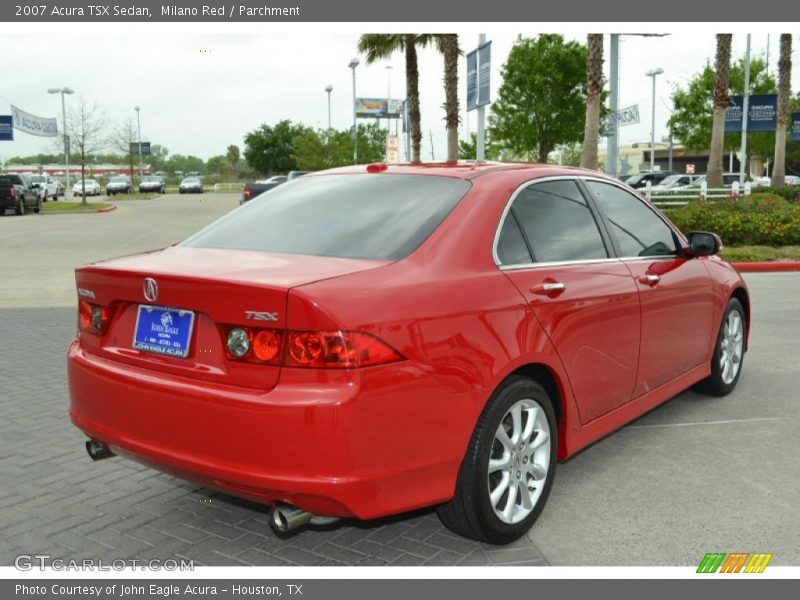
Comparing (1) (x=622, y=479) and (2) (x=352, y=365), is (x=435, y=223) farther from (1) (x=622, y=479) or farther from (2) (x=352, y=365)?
(1) (x=622, y=479)

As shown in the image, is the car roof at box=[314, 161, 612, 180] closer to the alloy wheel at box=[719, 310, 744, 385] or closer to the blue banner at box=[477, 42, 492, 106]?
the alloy wheel at box=[719, 310, 744, 385]

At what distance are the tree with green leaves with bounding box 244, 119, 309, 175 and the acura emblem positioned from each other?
286 ft

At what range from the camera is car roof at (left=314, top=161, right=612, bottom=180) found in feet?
13.1

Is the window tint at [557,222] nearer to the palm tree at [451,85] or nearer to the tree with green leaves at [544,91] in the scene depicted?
the palm tree at [451,85]

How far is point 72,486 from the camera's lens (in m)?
4.29

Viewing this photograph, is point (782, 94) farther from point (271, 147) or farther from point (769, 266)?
point (271, 147)

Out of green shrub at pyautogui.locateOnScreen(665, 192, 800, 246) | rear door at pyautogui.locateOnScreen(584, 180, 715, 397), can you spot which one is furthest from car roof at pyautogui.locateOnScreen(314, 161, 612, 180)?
green shrub at pyautogui.locateOnScreen(665, 192, 800, 246)

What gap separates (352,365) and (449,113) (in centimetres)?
2435

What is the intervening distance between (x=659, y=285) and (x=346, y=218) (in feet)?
6.59

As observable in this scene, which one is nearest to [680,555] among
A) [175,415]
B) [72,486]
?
[175,415]

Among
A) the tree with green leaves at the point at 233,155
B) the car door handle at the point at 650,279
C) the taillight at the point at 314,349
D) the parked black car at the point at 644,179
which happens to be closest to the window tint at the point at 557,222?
the car door handle at the point at 650,279

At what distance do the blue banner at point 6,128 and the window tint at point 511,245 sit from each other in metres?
49.2

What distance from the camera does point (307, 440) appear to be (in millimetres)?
2836

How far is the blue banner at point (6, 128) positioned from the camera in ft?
153
